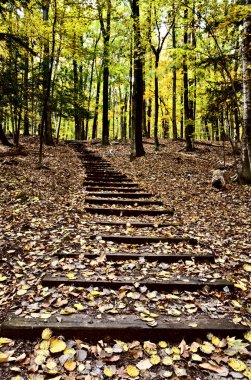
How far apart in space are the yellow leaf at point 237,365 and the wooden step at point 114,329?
38cm

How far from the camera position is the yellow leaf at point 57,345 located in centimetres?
270

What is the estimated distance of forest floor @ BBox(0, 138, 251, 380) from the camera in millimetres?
2564

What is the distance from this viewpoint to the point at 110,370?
251cm

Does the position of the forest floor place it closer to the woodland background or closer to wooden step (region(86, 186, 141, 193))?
wooden step (region(86, 186, 141, 193))

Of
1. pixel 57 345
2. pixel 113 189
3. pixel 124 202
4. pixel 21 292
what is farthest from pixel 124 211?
pixel 57 345

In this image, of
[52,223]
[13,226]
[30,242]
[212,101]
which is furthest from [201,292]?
[212,101]

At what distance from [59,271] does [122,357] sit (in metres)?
1.70

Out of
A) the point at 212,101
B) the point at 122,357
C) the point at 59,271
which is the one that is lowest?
the point at 122,357

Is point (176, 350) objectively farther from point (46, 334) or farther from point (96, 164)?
point (96, 164)

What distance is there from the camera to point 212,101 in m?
10.9

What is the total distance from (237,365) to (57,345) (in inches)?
64.7

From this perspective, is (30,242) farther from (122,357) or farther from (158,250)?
(122,357)

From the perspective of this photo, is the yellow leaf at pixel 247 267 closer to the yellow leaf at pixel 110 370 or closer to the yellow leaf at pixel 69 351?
the yellow leaf at pixel 110 370

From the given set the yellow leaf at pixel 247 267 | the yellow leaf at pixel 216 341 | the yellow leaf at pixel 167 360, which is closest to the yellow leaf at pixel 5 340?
the yellow leaf at pixel 167 360
